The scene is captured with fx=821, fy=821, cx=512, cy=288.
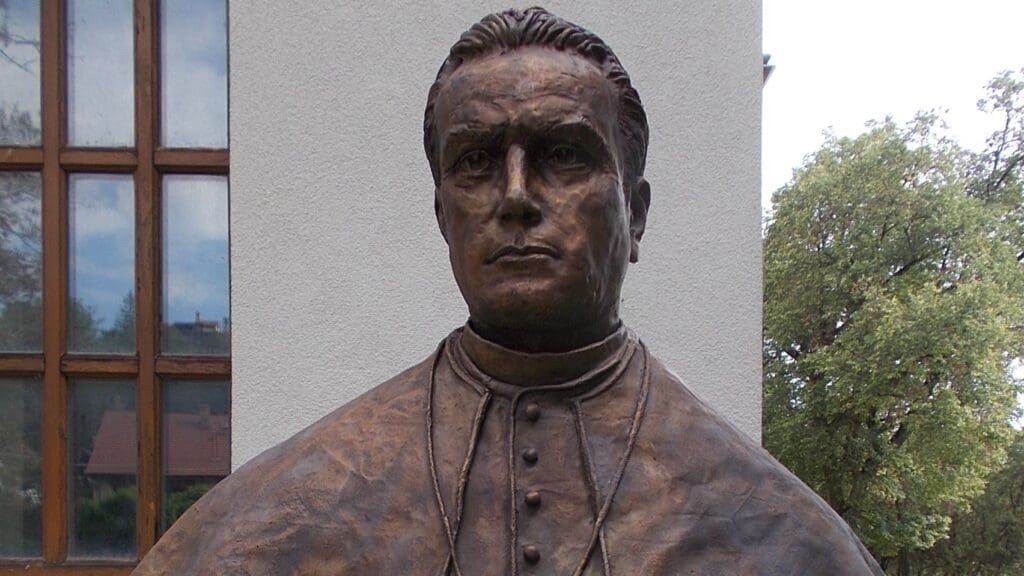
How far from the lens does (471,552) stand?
1354 mm

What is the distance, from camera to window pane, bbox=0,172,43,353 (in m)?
4.21

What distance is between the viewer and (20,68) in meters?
4.23

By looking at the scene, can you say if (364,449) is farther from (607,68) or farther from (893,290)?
(893,290)

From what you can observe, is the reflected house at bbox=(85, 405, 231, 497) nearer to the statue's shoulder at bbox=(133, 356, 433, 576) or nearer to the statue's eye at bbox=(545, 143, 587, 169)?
the statue's shoulder at bbox=(133, 356, 433, 576)

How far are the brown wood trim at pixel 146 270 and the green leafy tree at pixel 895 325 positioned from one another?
10008 mm

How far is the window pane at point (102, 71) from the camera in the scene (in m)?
4.20

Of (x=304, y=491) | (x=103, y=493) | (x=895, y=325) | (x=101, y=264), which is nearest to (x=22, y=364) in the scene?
(x=101, y=264)

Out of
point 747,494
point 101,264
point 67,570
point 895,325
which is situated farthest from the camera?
point 895,325

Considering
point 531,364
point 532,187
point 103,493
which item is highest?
point 532,187

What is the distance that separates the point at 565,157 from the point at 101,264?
3538 millimetres

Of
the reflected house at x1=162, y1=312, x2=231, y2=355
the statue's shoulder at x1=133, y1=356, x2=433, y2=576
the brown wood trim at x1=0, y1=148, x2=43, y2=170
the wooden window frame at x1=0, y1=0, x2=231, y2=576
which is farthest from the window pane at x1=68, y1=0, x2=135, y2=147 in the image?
the statue's shoulder at x1=133, y1=356, x2=433, y2=576

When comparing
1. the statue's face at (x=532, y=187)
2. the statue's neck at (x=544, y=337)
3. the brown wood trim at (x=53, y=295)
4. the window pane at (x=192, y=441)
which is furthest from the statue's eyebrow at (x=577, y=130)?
the brown wood trim at (x=53, y=295)

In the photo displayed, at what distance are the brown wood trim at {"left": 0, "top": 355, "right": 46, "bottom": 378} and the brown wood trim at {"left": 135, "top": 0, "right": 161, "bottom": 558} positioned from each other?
0.50m

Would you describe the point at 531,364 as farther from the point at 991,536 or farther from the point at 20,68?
the point at 991,536
